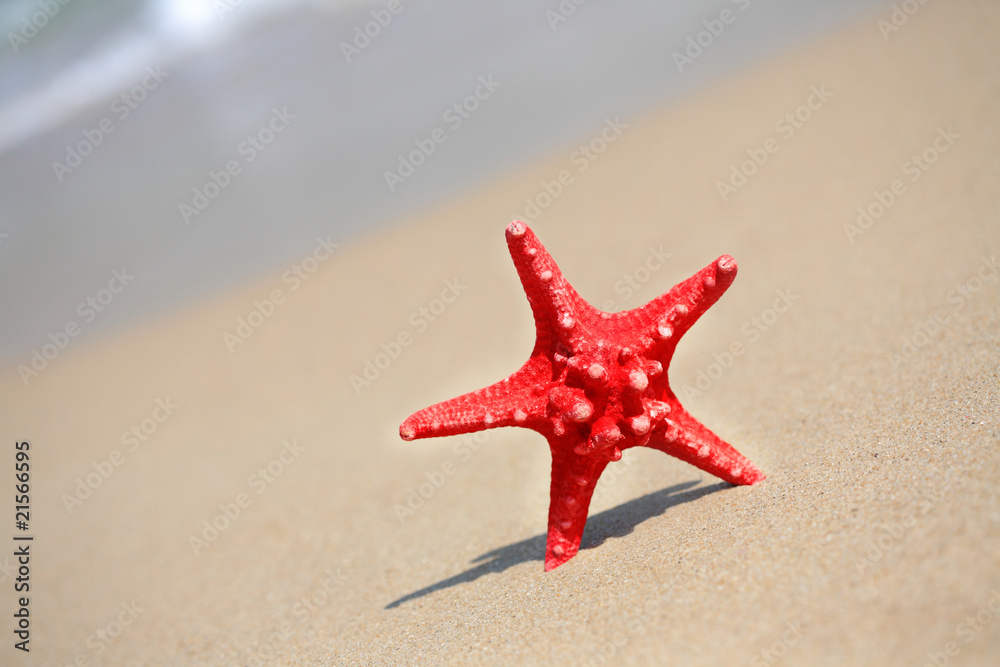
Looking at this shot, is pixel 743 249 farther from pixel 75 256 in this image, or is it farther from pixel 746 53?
pixel 75 256

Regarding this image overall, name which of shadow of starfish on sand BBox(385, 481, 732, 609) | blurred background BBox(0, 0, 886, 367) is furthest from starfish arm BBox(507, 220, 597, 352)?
blurred background BBox(0, 0, 886, 367)

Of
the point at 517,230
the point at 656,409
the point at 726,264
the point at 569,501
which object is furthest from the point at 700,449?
the point at 517,230

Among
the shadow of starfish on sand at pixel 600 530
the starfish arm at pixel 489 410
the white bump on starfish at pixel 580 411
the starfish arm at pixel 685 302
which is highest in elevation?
the starfish arm at pixel 685 302

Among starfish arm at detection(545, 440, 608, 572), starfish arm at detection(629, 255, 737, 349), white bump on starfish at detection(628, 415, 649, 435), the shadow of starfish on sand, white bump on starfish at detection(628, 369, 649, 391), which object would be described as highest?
starfish arm at detection(629, 255, 737, 349)

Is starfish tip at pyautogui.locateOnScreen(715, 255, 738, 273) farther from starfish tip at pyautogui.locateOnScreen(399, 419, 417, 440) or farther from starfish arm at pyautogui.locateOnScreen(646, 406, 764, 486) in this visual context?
starfish tip at pyautogui.locateOnScreen(399, 419, 417, 440)

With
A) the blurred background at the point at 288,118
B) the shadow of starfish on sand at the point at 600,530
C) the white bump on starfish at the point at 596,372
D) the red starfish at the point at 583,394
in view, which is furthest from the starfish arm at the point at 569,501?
the blurred background at the point at 288,118

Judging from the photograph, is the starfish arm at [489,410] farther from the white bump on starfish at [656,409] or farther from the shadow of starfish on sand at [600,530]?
the shadow of starfish on sand at [600,530]

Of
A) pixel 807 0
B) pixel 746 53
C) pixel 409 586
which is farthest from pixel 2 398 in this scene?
pixel 807 0
